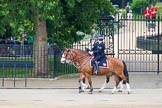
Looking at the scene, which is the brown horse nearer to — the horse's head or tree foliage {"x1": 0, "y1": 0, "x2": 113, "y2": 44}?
the horse's head

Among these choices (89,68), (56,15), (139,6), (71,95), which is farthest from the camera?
(139,6)

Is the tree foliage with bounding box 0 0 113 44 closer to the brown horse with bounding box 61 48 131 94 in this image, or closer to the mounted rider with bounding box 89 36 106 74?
the brown horse with bounding box 61 48 131 94

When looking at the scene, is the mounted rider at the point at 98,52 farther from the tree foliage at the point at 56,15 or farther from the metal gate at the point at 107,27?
the metal gate at the point at 107,27

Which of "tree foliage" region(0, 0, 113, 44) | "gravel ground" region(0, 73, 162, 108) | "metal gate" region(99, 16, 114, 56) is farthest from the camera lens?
"metal gate" region(99, 16, 114, 56)

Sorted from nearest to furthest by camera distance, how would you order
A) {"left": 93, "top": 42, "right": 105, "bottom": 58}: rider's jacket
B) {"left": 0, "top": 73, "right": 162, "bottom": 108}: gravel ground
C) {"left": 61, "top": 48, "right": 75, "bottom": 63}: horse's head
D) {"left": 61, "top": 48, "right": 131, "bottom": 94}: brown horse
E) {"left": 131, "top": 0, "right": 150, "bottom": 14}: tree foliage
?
{"left": 0, "top": 73, "right": 162, "bottom": 108}: gravel ground < {"left": 93, "top": 42, "right": 105, "bottom": 58}: rider's jacket < {"left": 61, "top": 48, "right": 131, "bottom": 94}: brown horse < {"left": 61, "top": 48, "right": 75, "bottom": 63}: horse's head < {"left": 131, "top": 0, "right": 150, "bottom": 14}: tree foliage

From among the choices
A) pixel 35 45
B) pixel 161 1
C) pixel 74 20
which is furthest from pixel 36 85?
pixel 161 1

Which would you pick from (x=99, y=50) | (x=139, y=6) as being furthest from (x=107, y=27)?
(x=139, y=6)

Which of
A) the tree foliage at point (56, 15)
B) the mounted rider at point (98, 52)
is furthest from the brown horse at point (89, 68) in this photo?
the tree foliage at point (56, 15)

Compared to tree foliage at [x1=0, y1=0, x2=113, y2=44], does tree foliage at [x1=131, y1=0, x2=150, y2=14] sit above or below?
→ above

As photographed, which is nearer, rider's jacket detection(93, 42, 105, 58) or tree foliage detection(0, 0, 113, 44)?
rider's jacket detection(93, 42, 105, 58)

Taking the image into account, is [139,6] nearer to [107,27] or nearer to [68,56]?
[107,27]

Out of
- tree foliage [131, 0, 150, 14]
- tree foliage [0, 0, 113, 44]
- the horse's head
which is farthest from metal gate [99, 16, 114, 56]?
tree foliage [131, 0, 150, 14]

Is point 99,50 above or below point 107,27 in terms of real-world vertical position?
below

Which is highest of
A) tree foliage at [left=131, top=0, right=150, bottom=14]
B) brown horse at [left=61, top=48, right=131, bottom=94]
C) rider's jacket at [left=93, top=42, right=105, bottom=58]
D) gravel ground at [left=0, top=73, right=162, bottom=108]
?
tree foliage at [left=131, top=0, right=150, bottom=14]
